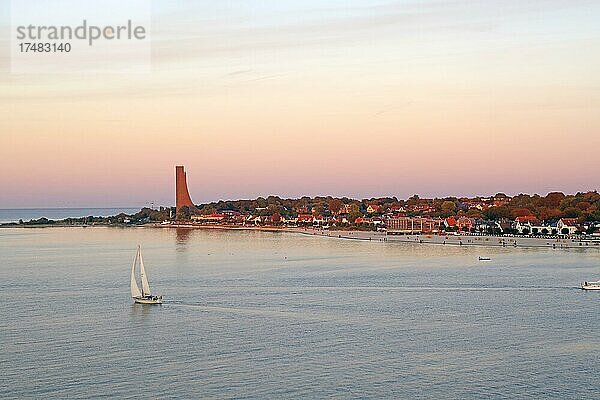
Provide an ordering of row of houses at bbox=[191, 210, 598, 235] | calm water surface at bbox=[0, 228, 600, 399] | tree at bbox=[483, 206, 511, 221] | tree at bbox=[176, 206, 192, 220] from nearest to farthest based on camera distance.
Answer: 1. calm water surface at bbox=[0, 228, 600, 399]
2. row of houses at bbox=[191, 210, 598, 235]
3. tree at bbox=[483, 206, 511, 221]
4. tree at bbox=[176, 206, 192, 220]

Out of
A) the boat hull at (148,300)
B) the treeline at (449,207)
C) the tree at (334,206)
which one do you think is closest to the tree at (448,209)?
the treeline at (449,207)

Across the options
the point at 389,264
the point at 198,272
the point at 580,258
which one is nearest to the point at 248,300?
the point at 198,272

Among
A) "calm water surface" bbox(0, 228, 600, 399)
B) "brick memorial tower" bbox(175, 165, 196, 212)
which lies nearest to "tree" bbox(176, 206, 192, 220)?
"brick memorial tower" bbox(175, 165, 196, 212)

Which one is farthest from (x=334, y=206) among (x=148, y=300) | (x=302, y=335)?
(x=302, y=335)

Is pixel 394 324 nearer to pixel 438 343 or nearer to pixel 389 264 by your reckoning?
pixel 438 343

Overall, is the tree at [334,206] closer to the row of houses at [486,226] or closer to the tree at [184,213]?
the tree at [184,213]

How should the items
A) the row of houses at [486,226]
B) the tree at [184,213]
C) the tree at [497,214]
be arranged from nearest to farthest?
the row of houses at [486,226]
the tree at [497,214]
the tree at [184,213]

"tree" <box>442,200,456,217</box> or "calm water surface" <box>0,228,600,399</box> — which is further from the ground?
"tree" <box>442,200,456,217</box>

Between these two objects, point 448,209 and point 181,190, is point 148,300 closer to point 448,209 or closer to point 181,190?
point 448,209

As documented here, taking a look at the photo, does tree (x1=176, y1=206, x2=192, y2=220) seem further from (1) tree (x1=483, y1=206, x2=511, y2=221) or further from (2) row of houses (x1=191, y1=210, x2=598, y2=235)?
(1) tree (x1=483, y1=206, x2=511, y2=221)
